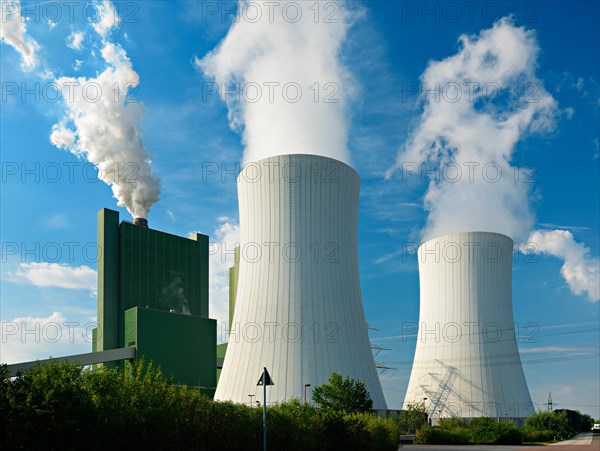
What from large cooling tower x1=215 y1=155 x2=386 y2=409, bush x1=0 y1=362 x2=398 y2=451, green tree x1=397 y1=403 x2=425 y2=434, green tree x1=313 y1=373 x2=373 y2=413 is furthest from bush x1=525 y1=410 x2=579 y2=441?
bush x1=0 y1=362 x2=398 y2=451

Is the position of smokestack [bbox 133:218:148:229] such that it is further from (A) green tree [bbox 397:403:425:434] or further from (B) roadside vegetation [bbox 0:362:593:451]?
(B) roadside vegetation [bbox 0:362:593:451]

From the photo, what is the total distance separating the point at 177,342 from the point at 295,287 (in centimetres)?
853

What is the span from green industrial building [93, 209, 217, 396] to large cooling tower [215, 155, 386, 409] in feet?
17.6

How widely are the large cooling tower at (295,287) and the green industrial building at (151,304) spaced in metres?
5.38

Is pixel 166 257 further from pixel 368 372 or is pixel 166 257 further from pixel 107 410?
pixel 107 410

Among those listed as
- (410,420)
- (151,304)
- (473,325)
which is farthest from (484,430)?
(151,304)

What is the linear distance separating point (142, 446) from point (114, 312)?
66.7 feet

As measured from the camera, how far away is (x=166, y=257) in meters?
32.2

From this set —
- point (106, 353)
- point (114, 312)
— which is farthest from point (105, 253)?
point (106, 353)

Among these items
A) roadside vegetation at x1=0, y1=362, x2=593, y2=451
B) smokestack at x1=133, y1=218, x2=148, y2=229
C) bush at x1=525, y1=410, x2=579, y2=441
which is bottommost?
bush at x1=525, y1=410, x2=579, y2=441

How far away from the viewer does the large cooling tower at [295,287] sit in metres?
22.6

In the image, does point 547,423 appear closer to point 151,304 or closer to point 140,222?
point 151,304

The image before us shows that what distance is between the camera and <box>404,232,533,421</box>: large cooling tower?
31094mm

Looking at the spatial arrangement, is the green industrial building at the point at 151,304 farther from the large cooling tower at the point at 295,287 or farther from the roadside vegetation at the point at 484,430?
the roadside vegetation at the point at 484,430
